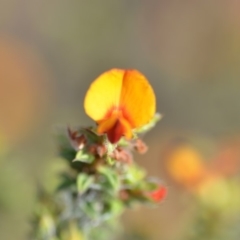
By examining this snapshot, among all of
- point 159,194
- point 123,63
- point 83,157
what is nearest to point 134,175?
point 159,194

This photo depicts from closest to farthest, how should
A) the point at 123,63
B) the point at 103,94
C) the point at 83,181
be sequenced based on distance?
the point at 103,94, the point at 83,181, the point at 123,63

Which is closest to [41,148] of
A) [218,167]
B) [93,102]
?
[218,167]

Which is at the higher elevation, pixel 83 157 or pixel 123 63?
pixel 123 63

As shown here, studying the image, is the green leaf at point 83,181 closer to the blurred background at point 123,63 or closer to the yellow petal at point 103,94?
the yellow petal at point 103,94

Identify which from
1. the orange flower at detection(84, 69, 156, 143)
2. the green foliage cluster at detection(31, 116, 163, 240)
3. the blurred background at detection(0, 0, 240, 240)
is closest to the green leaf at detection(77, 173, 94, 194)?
the green foliage cluster at detection(31, 116, 163, 240)

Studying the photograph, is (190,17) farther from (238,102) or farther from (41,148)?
(41,148)

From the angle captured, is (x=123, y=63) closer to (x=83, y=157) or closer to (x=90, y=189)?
(x=90, y=189)

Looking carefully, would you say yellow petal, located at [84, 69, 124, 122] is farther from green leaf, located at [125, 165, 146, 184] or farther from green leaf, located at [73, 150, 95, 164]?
green leaf, located at [125, 165, 146, 184]
